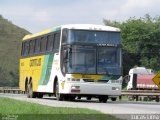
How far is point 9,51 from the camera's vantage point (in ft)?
420

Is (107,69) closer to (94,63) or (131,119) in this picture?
(94,63)

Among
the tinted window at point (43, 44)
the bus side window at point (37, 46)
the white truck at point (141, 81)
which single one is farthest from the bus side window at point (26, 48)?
the white truck at point (141, 81)

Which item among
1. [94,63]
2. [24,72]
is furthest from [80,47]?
[24,72]

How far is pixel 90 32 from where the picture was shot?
29.7 m

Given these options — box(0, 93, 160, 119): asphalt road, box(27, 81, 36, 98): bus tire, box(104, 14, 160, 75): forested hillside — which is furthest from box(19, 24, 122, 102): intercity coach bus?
box(104, 14, 160, 75): forested hillside

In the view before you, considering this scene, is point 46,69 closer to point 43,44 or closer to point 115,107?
point 43,44

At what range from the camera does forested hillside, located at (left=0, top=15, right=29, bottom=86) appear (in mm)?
111113

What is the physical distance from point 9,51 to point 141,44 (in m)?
41.0

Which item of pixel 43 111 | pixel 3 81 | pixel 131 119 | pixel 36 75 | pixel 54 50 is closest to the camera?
pixel 131 119

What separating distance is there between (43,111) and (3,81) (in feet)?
302

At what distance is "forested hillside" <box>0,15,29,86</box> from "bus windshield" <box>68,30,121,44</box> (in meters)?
73.4

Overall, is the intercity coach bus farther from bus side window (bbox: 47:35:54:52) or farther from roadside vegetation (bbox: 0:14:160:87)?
roadside vegetation (bbox: 0:14:160:87)

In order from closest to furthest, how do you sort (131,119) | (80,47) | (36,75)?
(131,119), (80,47), (36,75)

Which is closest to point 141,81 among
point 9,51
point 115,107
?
point 115,107
